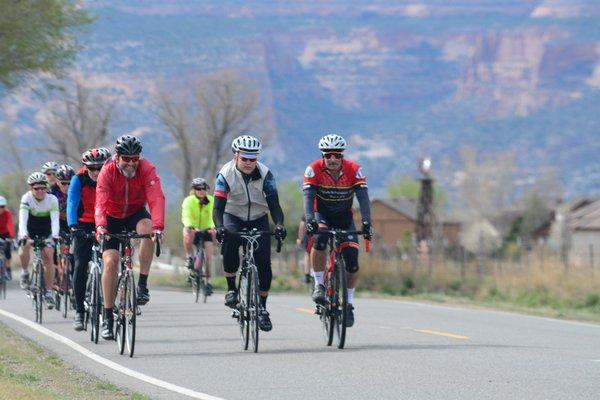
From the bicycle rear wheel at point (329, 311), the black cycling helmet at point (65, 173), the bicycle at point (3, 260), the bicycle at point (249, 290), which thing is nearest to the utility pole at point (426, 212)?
the bicycle at point (3, 260)

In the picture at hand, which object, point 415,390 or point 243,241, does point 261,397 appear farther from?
point 243,241

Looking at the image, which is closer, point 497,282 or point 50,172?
point 50,172

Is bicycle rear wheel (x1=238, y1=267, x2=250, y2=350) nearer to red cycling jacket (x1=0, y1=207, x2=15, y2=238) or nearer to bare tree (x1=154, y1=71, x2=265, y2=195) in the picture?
red cycling jacket (x1=0, y1=207, x2=15, y2=238)

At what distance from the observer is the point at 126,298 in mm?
14539

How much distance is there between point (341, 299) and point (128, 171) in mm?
2441

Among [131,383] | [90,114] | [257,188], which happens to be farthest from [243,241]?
[90,114]

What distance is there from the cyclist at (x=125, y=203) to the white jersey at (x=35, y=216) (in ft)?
16.7

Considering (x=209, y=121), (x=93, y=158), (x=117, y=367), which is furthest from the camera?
(x=209, y=121)

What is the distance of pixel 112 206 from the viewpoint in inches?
592

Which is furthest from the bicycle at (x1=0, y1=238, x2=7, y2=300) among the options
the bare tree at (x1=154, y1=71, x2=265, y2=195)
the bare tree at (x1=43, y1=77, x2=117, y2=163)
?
the bare tree at (x1=154, y1=71, x2=265, y2=195)

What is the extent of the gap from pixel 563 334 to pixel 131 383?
778cm

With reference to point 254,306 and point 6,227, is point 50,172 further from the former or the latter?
point 254,306

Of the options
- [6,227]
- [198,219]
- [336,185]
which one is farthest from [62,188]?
[336,185]

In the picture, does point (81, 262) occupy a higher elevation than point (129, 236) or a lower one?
lower
